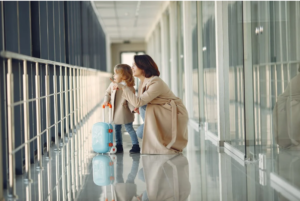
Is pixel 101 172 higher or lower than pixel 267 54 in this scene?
lower

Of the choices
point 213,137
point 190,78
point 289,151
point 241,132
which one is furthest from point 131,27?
point 289,151

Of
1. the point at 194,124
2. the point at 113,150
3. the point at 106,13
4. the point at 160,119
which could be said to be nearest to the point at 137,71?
the point at 160,119

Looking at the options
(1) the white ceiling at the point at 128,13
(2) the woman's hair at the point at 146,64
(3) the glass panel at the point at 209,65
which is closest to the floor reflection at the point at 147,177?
(2) the woman's hair at the point at 146,64

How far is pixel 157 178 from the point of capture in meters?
3.97

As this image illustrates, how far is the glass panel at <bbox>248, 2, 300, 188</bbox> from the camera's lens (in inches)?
134

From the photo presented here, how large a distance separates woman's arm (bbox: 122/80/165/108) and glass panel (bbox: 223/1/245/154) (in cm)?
85

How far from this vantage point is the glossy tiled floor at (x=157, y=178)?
133 inches

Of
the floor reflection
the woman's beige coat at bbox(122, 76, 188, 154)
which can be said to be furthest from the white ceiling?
the floor reflection

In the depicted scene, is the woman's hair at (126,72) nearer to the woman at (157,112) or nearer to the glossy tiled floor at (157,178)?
the woman at (157,112)

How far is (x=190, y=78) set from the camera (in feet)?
30.1

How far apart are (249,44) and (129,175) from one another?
174cm

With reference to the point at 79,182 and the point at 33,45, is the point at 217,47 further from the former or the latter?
the point at 79,182

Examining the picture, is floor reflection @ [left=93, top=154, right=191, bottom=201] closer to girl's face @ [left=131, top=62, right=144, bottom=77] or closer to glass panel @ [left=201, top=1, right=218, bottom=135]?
girl's face @ [left=131, top=62, right=144, bottom=77]

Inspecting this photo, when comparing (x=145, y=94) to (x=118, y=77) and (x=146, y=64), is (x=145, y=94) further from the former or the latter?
(x=118, y=77)
